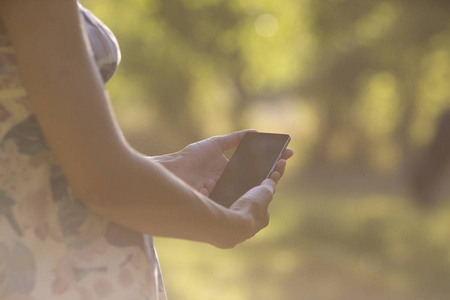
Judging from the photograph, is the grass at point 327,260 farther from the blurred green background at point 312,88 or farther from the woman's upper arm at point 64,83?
the woman's upper arm at point 64,83

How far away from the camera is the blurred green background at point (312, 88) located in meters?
8.56

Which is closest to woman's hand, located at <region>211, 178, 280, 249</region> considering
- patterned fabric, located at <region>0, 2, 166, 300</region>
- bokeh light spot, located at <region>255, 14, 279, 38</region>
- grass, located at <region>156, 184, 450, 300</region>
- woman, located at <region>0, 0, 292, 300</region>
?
woman, located at <region>0, 0, 292, 300</region>

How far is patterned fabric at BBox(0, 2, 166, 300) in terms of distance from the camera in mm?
938

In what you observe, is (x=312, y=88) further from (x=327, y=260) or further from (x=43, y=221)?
(x=43, y=221)

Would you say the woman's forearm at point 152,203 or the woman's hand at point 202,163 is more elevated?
the woman's forearm at point 152,203

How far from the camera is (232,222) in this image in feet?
3.35

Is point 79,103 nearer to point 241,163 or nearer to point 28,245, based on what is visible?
point 28,245

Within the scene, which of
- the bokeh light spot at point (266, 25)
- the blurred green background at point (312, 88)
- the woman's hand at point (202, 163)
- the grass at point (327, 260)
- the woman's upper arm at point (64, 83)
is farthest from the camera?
the bokeh light spot at point (266, 25)

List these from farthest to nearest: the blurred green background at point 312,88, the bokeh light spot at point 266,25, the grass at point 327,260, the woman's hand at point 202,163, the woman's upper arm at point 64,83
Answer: the bokeh light spot at point 266,25 < the blurred green background at point 312,88 < the grass at point 327,260 < the woman's hand at point 202,163 < the woman's upper arm at point 64,83

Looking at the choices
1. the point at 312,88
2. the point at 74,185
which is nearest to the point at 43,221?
the point at 74,185

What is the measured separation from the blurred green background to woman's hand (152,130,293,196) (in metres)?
5.22

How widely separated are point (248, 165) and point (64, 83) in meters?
0.79

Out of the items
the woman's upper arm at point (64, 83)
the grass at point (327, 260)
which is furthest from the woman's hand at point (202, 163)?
the grass at point (327, 260)

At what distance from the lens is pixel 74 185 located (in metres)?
0.86
